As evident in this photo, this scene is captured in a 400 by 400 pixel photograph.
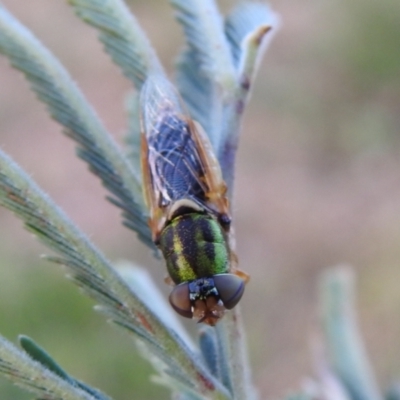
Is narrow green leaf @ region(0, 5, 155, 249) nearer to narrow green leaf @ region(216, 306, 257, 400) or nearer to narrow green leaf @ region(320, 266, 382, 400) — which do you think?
narrow green leaf @ region(216, 306, 257, 400)

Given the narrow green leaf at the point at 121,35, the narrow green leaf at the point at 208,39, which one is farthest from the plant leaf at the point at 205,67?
the narrow green leaf at the point at 121,35

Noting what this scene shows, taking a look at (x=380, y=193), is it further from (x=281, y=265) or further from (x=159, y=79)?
(x=159, y=79)

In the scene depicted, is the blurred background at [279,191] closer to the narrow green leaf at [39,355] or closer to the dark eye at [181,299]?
the dark eye at [181,299]

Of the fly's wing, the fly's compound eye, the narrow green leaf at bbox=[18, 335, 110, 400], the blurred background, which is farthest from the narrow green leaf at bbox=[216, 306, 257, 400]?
the blurred background

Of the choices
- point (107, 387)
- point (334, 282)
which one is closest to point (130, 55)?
point (334, 282)

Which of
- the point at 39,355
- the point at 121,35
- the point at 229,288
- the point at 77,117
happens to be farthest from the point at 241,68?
the point at 39,355

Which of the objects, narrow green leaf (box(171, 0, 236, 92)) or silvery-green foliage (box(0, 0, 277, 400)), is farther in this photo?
narrow green leaf (box(171, 0, 236, 92))
